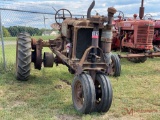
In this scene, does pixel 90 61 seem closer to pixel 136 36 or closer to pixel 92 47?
pixel 92 47

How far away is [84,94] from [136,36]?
6037 millimetres

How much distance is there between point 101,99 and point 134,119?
2.19ft

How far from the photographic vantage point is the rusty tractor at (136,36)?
10039 mm

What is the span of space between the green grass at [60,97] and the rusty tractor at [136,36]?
1.40 meters

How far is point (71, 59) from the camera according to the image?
574 cm

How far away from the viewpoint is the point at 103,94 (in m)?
4.93

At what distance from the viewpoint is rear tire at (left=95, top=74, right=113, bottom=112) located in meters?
4.91

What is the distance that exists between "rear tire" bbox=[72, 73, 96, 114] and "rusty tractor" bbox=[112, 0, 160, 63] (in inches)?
169

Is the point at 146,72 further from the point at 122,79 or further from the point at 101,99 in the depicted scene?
the point at 101,99

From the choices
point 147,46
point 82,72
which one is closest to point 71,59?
point 82,72

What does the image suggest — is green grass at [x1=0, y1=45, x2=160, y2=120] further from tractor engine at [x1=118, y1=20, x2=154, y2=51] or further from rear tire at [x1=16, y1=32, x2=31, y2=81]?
tractor engine at [x1=118, y1=20, x2=154, y2=51]

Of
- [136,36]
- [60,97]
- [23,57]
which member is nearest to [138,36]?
[136,36]

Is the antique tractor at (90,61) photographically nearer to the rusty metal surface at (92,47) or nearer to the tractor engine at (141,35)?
the rusty metal surface at (92,47)

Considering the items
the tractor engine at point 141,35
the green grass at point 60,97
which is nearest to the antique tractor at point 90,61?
the green grass at point 60,97
